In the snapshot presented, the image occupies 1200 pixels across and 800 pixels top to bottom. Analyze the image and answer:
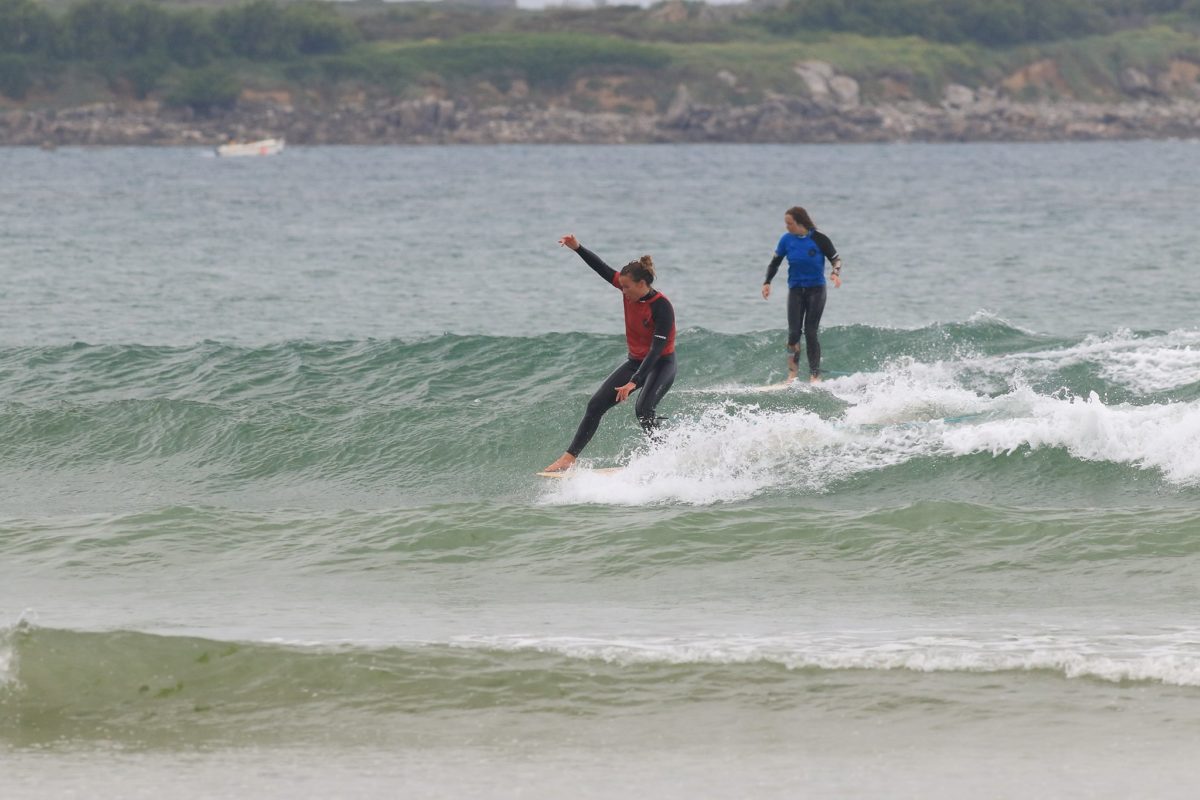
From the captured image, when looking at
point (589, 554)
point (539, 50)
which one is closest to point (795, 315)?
point (589, 554)

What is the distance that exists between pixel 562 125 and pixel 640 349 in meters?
130

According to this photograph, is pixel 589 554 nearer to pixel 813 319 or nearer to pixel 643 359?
pixel 643 359

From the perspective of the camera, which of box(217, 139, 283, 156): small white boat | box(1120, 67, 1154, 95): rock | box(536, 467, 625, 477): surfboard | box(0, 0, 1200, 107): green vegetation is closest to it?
box(536, 467, 625, 477): surfboard

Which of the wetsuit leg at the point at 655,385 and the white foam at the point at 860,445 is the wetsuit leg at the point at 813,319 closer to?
the white foam at the point at 860,445

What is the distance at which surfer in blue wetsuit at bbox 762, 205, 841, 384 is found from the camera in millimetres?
15859

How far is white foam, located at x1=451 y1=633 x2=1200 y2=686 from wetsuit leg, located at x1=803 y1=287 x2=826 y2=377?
810 centimetres

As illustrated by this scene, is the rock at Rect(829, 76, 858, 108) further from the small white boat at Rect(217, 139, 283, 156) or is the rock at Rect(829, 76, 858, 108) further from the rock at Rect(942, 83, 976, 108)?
the small white boat at Rect(217, 139, 283, 156)

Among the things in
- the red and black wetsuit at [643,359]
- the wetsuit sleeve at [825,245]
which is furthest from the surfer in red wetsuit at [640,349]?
the wetsuit sleeve at [825,245]

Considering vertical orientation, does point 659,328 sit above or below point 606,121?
below

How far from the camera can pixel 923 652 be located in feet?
26.0

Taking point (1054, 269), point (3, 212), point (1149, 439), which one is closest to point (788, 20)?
point (3, 212)

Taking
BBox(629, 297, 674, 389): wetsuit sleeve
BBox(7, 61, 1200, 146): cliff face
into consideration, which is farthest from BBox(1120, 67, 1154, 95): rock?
BBox(629, 297, 674, 389): wetsuit sleeve

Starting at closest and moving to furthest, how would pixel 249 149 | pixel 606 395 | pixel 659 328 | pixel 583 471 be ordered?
pixel 659 328, pixel 606 395, pixel 583 471, pixel 249 149

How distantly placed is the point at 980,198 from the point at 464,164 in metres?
→ 41.3
